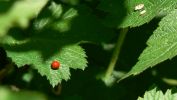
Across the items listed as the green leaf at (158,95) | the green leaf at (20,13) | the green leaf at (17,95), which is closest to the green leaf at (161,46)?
the green leaf at (158,95)

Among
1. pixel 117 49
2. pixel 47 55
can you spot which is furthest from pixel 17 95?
pixel 117 49

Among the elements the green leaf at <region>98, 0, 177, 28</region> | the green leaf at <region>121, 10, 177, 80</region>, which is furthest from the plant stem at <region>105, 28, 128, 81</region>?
the green leaf at <region>121, 10, 177, 80</region>

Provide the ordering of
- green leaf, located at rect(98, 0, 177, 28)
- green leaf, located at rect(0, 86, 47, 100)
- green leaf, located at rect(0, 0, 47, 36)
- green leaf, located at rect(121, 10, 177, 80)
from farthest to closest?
green leaf, located at rect(0, 0, 47, 36) → green leaf, located at rect(0, 86, 47, 100) → green leaf, located at rect(98, 0, 177, 28) → green leaf, located at rect(121, 10, 177, 80)

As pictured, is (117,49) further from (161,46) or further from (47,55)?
(161,46)

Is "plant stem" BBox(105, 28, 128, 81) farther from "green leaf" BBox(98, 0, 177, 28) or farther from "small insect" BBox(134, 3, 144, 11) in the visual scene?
"small insect" BBox(134, 3, 144, 11)

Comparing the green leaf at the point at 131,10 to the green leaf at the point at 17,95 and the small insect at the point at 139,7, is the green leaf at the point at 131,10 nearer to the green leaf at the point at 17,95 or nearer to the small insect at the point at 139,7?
the small insect at the point at 139,7

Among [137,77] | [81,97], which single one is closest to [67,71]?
[81,97]
